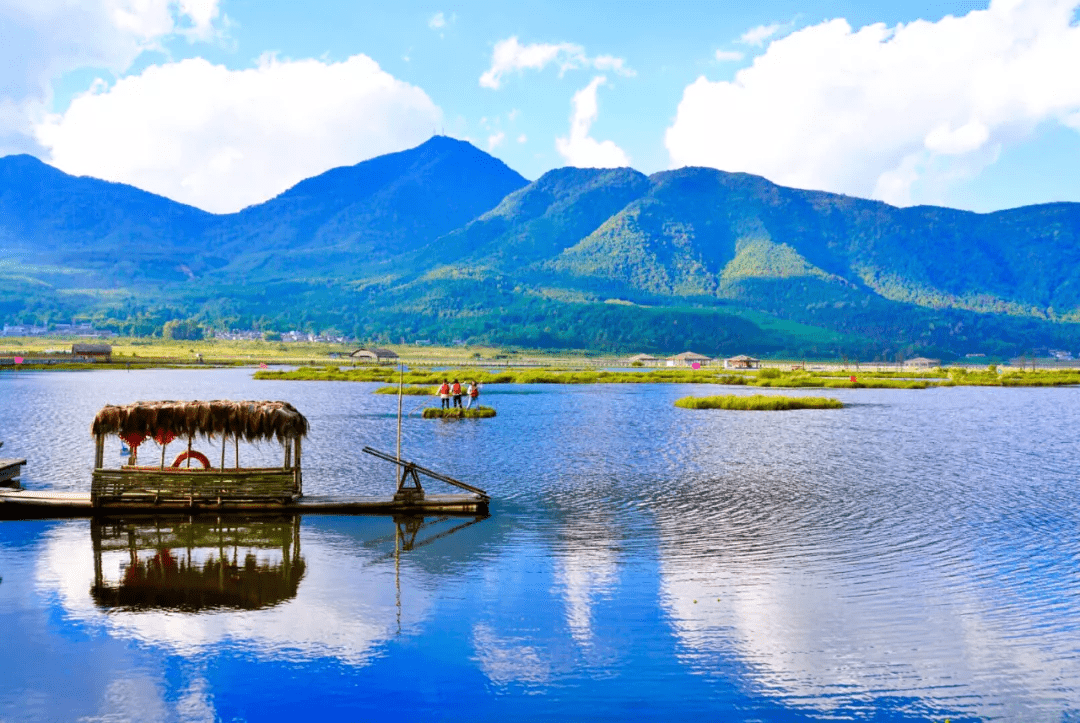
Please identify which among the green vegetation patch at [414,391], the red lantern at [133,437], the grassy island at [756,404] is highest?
the red lantern at [133,437]

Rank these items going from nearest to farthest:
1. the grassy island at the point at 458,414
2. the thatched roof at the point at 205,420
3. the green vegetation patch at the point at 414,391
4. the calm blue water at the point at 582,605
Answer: the calm blue water at the point at 582,605
the thatched roof at the point at 205,420
the grassy island at the point at 458,414
the green vegetation patch at the point at 414,391

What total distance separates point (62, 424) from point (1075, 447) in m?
67.4

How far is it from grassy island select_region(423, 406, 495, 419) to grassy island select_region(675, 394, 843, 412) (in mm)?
21884

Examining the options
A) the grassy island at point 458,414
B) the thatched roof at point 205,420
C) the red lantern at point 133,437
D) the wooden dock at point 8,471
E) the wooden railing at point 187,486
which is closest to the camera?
the thatched roof at point 205,420

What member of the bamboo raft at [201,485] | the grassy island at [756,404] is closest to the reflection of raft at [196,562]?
the bamboo raft at [201,485]

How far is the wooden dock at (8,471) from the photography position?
3450 cm

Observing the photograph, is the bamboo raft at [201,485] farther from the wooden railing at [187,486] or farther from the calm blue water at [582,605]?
the calm blue water at [582,605]

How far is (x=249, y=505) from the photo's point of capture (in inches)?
1192

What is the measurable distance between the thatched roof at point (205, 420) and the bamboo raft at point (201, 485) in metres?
0.03

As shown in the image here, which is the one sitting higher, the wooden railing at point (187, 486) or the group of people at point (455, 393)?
the group of people at point (455, 393)

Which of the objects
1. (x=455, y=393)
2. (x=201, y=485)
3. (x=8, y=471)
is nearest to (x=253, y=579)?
(x=201, y=485)

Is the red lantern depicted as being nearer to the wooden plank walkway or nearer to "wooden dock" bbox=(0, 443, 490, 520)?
"wooden dock" bbox=(0, 443, 490, 520)

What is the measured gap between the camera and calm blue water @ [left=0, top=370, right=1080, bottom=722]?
614 inches

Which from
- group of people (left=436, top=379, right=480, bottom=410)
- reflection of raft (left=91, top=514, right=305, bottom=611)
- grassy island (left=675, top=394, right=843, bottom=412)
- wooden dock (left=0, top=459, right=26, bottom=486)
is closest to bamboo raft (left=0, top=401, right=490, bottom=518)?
reflection of raft (left=91, top=514, right=305, bottom=611)
